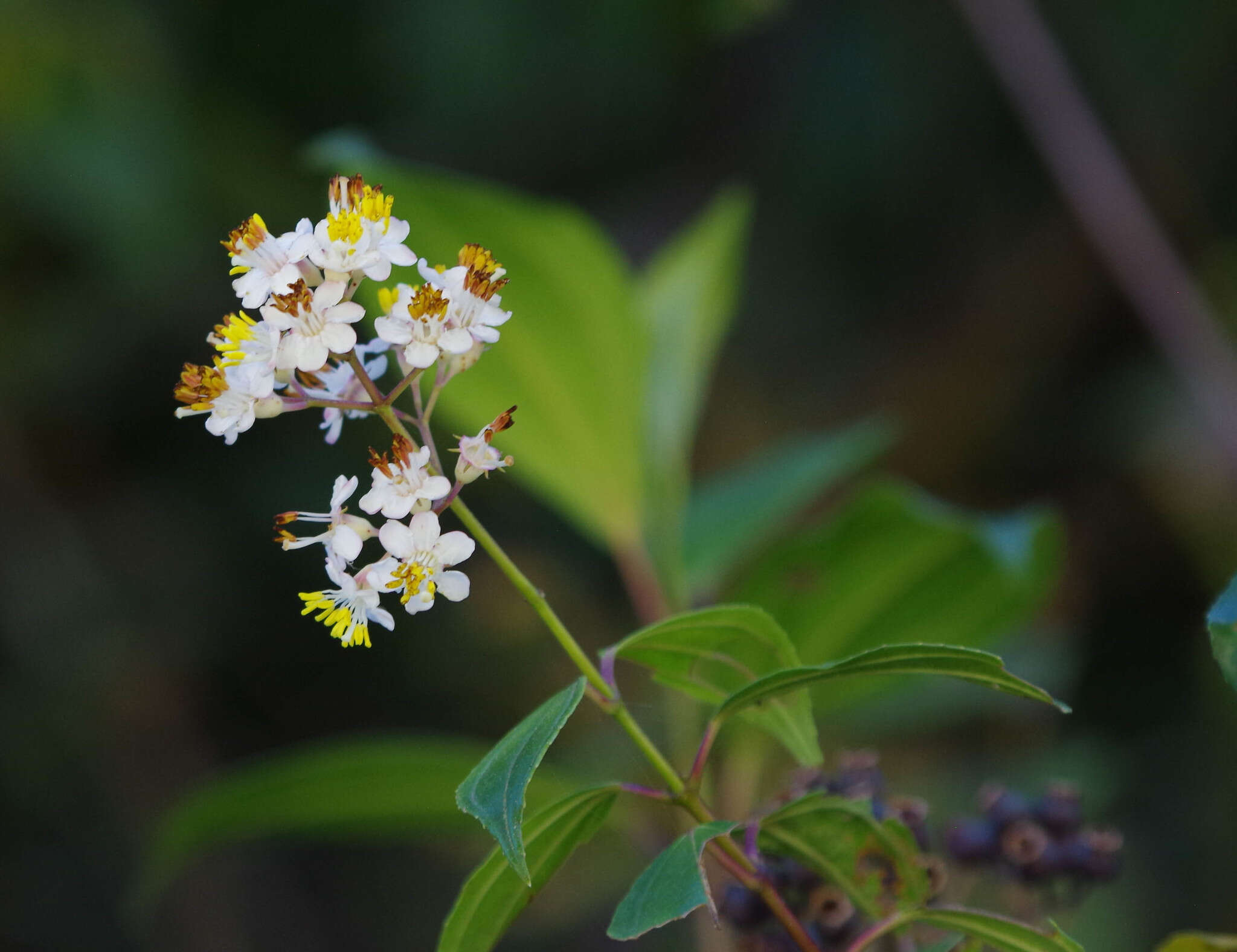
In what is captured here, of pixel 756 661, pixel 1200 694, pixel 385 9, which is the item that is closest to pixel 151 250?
pixel 385 9

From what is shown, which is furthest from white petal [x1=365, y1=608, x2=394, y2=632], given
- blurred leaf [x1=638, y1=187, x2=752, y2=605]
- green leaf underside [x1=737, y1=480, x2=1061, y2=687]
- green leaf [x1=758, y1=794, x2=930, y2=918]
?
blurred leaf [x1=638, y1=187, x2=752, y2=605]

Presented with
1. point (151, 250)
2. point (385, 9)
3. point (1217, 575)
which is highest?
point (385, 9)

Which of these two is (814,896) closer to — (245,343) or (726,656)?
(726,656)

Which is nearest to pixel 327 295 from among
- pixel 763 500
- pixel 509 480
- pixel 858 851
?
pixel 858 851

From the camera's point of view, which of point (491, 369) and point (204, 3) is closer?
point (491, 369)

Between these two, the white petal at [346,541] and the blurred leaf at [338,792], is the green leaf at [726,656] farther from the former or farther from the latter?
the blurred leaf at [338,792]

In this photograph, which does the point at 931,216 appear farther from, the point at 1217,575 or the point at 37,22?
the point at 37,22

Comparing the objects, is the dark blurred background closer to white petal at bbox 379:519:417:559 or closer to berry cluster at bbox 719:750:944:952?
berry cluster at bbox 719:750:944:952
